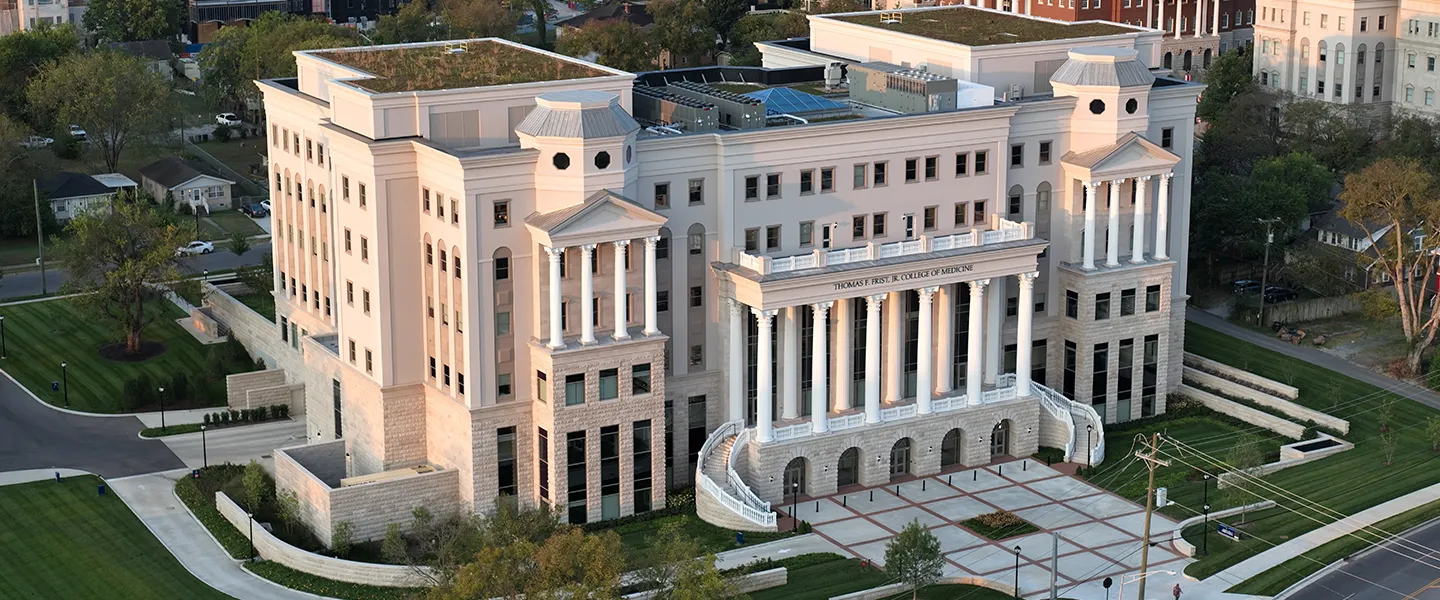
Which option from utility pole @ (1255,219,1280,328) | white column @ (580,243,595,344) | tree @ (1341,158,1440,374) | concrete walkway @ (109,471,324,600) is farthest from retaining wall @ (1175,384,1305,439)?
concrete walkway @ (109,471,324,600)

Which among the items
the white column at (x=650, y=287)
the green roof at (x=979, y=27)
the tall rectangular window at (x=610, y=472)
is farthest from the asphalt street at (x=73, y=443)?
the green roof at (x=979, y=27)

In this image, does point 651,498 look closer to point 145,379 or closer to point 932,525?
point 932,525

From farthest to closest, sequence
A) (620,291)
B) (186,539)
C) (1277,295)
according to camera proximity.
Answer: (1277,295)
(186,539)
(620,291)

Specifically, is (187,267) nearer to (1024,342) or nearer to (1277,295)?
(1024,342)

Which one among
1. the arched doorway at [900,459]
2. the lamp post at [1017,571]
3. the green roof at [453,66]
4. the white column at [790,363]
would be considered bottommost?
the lamp post at [1017,571]

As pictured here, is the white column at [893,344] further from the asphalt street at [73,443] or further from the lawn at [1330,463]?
the asphalt street at [73,443]

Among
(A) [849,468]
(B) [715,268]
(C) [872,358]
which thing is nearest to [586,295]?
(B) [715,268]
